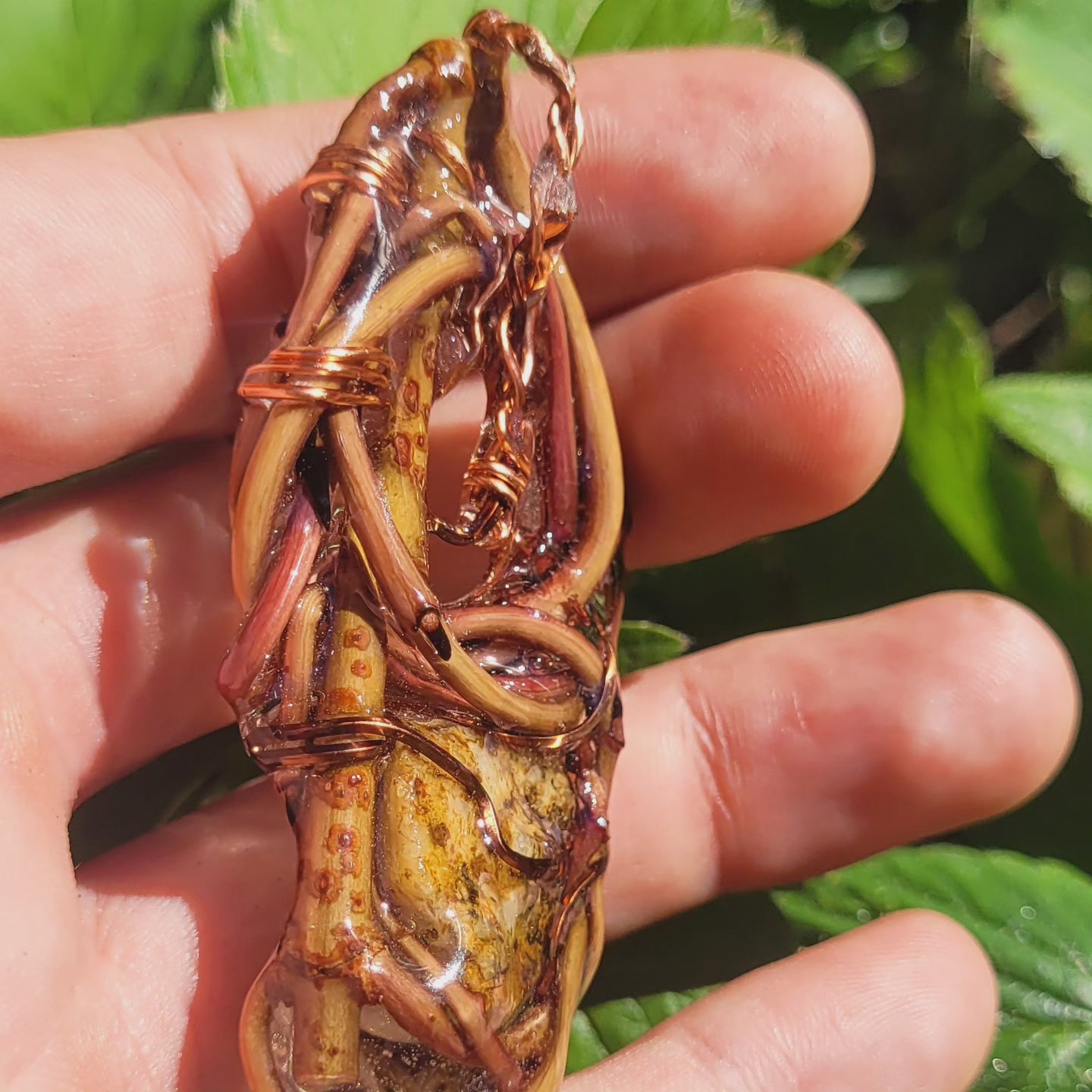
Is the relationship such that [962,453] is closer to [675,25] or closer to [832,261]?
[832,261]

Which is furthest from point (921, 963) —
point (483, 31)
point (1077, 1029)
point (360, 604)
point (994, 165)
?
point (994, 165)

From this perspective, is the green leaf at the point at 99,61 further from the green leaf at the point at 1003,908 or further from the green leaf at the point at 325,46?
the green leaf at the point at 1003,908

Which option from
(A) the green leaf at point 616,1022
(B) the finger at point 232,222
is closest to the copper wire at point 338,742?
(B) the finger at point 232,222

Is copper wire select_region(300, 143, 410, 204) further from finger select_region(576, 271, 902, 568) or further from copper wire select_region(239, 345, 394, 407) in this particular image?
finger select_region(576, 271, 902, 568)

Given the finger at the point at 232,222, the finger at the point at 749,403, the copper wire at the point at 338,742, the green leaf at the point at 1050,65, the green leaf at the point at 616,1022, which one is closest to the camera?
the copper wire at the point at 338,742

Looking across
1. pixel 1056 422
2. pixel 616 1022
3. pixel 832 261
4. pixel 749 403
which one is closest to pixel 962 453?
pixel 1056 422

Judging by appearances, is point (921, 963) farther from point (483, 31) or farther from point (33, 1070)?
point (483, 31)
